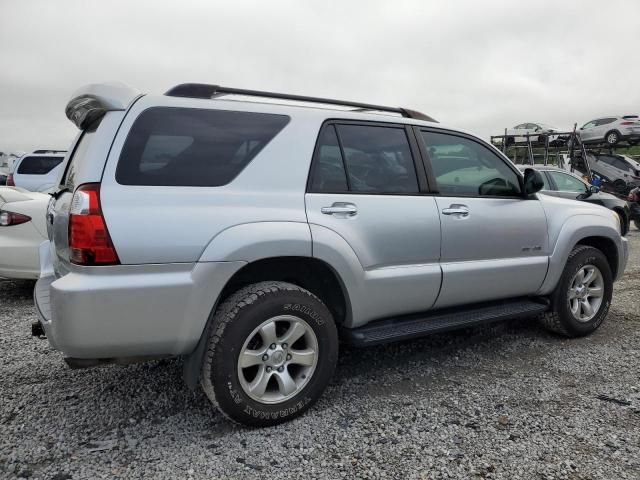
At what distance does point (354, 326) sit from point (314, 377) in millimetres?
400

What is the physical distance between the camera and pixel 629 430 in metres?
2.66

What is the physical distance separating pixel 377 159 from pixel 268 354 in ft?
4.52

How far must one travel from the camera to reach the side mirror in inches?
145

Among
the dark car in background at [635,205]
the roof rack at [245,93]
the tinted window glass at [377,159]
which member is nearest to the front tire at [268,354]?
the tinted window glass at [377,159]

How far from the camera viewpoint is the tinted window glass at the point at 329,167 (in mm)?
2838

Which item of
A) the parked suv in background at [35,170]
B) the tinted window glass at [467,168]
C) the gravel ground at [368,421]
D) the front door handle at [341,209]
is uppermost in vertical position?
the parked suv in background at [35,170]

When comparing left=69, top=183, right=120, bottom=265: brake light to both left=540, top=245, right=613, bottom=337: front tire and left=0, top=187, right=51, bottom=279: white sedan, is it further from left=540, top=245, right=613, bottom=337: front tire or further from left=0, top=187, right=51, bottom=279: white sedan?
left=540, top=245, right=613, bottom=337: front tire

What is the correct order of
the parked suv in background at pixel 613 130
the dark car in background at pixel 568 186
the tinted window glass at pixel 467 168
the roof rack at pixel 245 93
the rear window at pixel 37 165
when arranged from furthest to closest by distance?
1. the parked suv in background at pixel 613 130
2. the rear window at pixel 37 165
3. the dark car in background at pixel 568 186
4. the tinted window glass at pixel 467 168
5. the roof rack at pixel 245 93

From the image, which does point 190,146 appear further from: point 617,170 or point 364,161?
point 617,170

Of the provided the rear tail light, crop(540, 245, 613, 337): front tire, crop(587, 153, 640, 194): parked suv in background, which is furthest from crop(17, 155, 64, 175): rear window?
crop(587, 153, 640, 194): parked suv in background

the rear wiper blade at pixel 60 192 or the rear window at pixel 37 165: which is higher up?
the rear window at pixel 37 165

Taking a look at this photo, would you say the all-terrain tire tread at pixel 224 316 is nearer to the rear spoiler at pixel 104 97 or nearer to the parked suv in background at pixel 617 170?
the rear spoiler at pixel 104 97

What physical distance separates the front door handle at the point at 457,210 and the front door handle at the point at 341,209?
71 cm

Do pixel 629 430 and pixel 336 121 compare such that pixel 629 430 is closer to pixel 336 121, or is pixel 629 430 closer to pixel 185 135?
pixel 336 121
